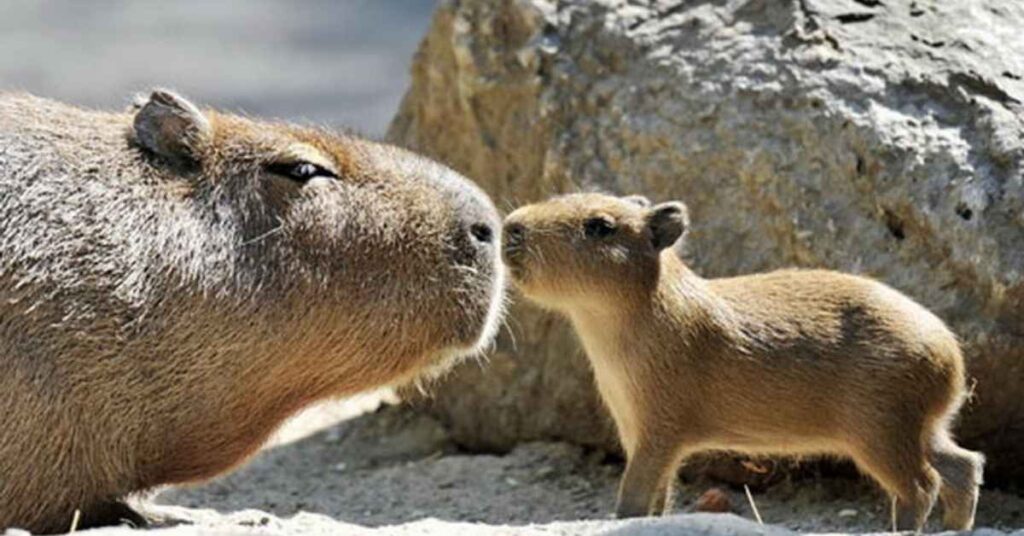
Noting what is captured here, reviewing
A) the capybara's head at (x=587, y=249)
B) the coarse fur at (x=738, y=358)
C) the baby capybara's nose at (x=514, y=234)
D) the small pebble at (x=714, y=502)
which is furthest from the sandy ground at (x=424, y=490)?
the baby capybara's nose at (x=514, y=234)

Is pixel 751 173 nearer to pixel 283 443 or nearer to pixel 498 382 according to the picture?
pixel 498 382

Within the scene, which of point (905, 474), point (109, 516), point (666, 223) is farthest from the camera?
point (666, 223)

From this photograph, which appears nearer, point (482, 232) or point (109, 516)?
point (109, 516)

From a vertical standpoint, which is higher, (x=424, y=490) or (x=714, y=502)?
(x=424, y=490)

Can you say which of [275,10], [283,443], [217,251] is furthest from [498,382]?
[275,10]

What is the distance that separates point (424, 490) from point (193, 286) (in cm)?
267

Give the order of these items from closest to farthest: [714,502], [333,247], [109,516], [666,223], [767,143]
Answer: [109,516] → [333,247] → [666,223] → [714,502] → [767,143]

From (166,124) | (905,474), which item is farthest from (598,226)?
(166,124)

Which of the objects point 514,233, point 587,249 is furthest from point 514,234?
point 587,249

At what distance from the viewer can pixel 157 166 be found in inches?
239

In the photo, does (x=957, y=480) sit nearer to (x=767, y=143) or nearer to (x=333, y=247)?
(x=767, y=143)

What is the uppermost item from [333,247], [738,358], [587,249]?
[333,247]

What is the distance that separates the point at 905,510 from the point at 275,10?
9.64 metres

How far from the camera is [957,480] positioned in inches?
258
